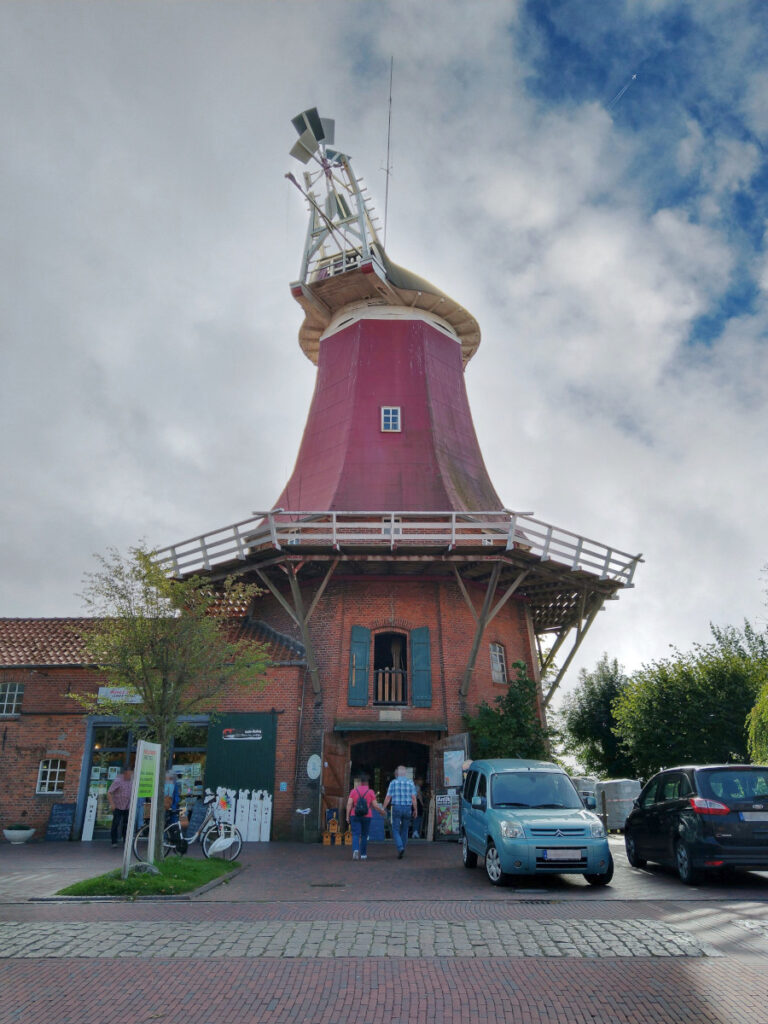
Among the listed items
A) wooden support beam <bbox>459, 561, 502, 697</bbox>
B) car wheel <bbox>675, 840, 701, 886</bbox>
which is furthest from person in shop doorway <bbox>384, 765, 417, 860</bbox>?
wooden support beam <bbox>459, 561, 502, 697</bbox>

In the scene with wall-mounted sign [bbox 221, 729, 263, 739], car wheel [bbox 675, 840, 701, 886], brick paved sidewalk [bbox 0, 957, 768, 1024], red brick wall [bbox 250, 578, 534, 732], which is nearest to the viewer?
brick paved sidewalk [bbox 0, 957, 768, 1024]

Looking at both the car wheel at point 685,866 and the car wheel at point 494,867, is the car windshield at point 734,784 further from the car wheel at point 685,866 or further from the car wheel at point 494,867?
the car wheel at point 494,867

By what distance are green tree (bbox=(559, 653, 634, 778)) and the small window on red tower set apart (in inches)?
607

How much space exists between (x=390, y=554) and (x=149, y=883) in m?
10.2

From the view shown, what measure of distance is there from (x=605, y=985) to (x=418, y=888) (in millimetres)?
4516

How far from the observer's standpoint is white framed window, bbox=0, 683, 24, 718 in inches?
710

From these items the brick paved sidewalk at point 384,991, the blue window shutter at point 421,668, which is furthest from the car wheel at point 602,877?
the blue window shutter at point 421,668

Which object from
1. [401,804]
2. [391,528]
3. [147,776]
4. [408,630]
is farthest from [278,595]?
[147,776]

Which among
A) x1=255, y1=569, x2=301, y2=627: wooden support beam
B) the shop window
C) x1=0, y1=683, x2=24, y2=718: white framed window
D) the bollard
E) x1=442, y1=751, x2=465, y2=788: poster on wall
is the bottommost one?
the bollard

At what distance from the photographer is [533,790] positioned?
33.1 feet

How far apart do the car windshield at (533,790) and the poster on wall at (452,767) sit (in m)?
6.33

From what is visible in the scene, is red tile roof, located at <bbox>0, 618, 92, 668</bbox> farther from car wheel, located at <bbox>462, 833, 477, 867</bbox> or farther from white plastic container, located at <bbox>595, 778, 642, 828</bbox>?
white plastic container, located at <bbox>595, 778, 642, 828</bbox>

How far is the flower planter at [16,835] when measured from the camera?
16.4 m

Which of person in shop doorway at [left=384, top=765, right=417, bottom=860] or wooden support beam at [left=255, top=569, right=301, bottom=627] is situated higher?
wooden support beam at [left=255, top=569, right=301, bottom=627]
